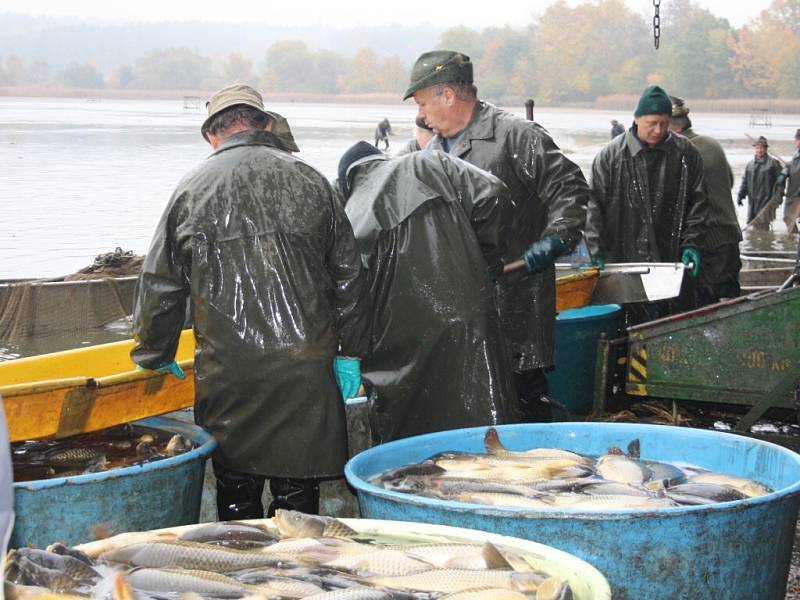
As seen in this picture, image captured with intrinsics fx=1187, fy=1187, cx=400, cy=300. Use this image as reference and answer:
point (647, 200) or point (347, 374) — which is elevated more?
point (647, 200)

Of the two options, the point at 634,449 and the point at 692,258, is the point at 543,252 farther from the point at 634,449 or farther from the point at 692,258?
the point at 692,258

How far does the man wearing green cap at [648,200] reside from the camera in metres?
7.68

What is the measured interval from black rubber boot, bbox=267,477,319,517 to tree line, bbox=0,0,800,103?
120m

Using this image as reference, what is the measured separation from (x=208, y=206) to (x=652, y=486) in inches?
69.9

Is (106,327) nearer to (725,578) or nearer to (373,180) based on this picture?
(373,180)

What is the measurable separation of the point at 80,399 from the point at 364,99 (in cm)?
14804

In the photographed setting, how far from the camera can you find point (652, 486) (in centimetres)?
348

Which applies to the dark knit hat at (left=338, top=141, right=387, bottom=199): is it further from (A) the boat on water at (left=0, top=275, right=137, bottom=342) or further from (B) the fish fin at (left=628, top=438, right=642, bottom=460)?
(A) the boat on water at (left=0, top=275, right=137, bottom=342)

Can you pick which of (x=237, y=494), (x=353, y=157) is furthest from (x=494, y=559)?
(x=353, y=157)

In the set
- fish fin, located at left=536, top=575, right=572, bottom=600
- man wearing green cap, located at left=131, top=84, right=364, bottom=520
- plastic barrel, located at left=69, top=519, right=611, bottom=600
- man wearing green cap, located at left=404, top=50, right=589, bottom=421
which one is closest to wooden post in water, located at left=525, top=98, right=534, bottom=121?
man wearing green cap, located at left=404, top=50, right=589, bottom=421

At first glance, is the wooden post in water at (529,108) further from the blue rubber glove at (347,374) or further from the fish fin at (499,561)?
the fish fin at (499,561)

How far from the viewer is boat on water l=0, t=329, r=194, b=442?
13.0ft

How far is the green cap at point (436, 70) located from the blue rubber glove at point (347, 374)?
1.58 meters

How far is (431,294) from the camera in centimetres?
468
